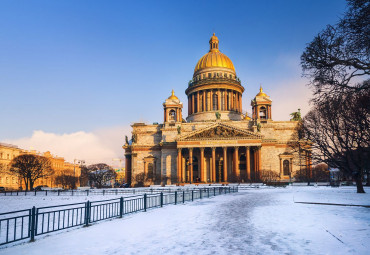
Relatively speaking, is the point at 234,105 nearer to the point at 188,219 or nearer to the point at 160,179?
the point at 160,179

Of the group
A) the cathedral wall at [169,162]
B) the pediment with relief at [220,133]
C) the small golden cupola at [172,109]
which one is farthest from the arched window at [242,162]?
the small golden cupola at [172,109]

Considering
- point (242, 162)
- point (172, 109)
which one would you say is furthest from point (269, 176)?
point (172, 109)

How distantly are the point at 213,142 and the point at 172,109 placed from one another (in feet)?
52.4

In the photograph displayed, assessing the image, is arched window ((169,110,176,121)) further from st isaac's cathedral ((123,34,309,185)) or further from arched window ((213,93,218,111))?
arched window ((213,93,218,111))

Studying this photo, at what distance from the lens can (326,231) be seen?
11.3 meters

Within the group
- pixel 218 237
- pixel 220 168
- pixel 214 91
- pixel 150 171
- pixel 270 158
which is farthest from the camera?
pixel 214 91

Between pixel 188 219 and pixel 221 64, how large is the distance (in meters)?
74.3

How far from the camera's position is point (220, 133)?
218 feet

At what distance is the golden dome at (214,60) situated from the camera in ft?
283

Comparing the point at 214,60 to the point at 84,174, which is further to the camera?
the point at 214,60

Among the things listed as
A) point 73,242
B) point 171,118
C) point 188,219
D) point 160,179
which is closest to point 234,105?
point 171,118

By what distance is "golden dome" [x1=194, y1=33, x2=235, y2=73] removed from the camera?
86.1 meters

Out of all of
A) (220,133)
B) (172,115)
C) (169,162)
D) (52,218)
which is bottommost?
(52,218)

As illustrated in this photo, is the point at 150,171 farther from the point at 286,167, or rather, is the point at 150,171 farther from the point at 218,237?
the point at 218,237
